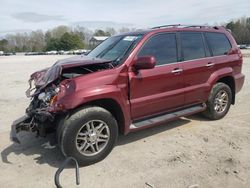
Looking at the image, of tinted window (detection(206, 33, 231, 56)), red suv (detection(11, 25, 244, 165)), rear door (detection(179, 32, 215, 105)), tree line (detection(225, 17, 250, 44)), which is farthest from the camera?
tree line (detection(225, 17, 250, 44))

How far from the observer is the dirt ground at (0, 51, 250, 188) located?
3.94 metres

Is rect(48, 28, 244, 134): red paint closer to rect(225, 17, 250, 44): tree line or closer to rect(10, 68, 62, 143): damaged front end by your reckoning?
rect(10, 68, 62, 143): damaged front end

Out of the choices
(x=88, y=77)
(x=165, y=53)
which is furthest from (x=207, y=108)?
(x=88, y=77)

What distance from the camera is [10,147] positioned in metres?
5.12

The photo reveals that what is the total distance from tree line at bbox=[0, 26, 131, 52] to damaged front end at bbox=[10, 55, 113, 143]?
227 ft

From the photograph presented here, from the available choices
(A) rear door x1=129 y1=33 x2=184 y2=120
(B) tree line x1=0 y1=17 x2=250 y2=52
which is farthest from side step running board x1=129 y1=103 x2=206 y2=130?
(B) tree line x1=0 y1=17 x2=250 y2=52

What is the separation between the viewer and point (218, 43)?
6301 mm

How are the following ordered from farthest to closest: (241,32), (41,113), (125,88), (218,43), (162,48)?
1. (241,32)
2. (218,43)
3. (162,48)
4. (125,88)
5. (41,113)

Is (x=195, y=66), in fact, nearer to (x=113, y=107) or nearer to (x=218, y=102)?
(x=218, y=102)

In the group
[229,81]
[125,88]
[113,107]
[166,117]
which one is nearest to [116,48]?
[125,88]

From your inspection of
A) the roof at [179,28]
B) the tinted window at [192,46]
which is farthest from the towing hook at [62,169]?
the tinted window at [192,46]

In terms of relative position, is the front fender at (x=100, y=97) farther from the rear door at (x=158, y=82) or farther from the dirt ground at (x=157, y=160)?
the dirt ground at (x=157, y=160)

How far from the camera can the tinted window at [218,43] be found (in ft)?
20.1

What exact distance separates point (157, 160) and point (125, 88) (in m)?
1.20
